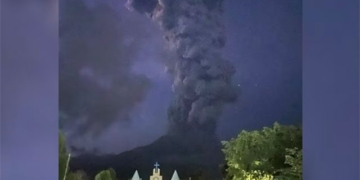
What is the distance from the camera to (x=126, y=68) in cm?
214

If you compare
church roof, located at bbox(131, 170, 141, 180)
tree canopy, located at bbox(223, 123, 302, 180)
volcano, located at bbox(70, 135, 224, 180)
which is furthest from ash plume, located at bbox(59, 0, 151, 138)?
tree canopy, located at bbox(223, 123, 302, 180)

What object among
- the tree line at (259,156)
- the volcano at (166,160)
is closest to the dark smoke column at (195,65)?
the volcano at (166,160)

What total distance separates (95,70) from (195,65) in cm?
42

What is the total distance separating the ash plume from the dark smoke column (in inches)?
5.0

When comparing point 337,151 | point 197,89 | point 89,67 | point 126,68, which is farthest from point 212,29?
point 337,151

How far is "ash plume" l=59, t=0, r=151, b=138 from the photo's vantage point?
83.6 inches

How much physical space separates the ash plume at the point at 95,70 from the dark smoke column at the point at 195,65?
5.0 inches

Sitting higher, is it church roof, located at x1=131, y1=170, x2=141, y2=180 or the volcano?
the volcano

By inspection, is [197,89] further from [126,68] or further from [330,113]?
[330,113]

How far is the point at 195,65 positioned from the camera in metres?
2.13

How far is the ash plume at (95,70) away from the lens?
6.97ft

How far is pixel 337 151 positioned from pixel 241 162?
1.35 feet

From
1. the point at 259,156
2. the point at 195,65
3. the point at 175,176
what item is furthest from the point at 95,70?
the point at 259,156

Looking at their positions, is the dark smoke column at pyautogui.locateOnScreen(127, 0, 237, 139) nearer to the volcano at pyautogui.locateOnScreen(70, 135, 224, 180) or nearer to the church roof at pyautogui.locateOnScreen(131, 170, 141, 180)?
the volcano at pyautogui.locateOnScreen(70, 135, 224, 180)
